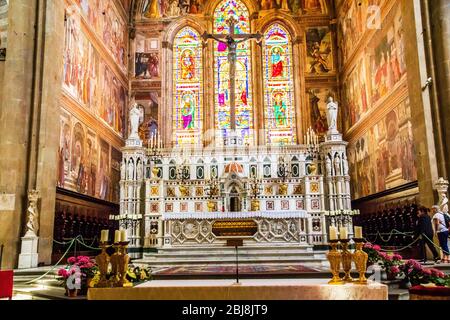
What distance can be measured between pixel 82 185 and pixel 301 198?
884cm

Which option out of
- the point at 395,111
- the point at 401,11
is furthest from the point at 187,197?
the point at 401,11

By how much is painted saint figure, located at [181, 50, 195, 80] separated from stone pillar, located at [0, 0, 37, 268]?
483 inches

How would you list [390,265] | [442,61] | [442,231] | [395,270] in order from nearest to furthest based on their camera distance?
[395,270]
[390,265]
[442,231]
[442,61]

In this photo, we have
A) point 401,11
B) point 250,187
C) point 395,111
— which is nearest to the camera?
point 401,11

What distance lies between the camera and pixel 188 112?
25328 millimetres

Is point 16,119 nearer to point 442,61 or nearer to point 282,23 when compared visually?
point 442,61

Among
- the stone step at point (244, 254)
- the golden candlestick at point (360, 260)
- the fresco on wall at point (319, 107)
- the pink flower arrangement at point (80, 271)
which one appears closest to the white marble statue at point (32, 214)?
the stone step at point (244, 254)

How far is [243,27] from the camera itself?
26.4 meters

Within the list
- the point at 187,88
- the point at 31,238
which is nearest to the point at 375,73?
the point at 187,88

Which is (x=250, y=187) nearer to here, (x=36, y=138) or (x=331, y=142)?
(x=331, y=142)

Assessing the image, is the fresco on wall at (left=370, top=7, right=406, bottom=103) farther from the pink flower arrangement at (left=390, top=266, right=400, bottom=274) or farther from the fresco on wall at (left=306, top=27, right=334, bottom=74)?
the pink flower arrangement at (left=390, top=266, right=400, bottom=274)

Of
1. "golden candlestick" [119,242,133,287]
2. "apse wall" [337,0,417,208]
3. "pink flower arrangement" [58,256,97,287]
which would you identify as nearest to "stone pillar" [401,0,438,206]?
"apse wall" [337,0,417,208]

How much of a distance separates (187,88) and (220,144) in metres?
4.19

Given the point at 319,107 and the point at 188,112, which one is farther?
the point at 188,112
